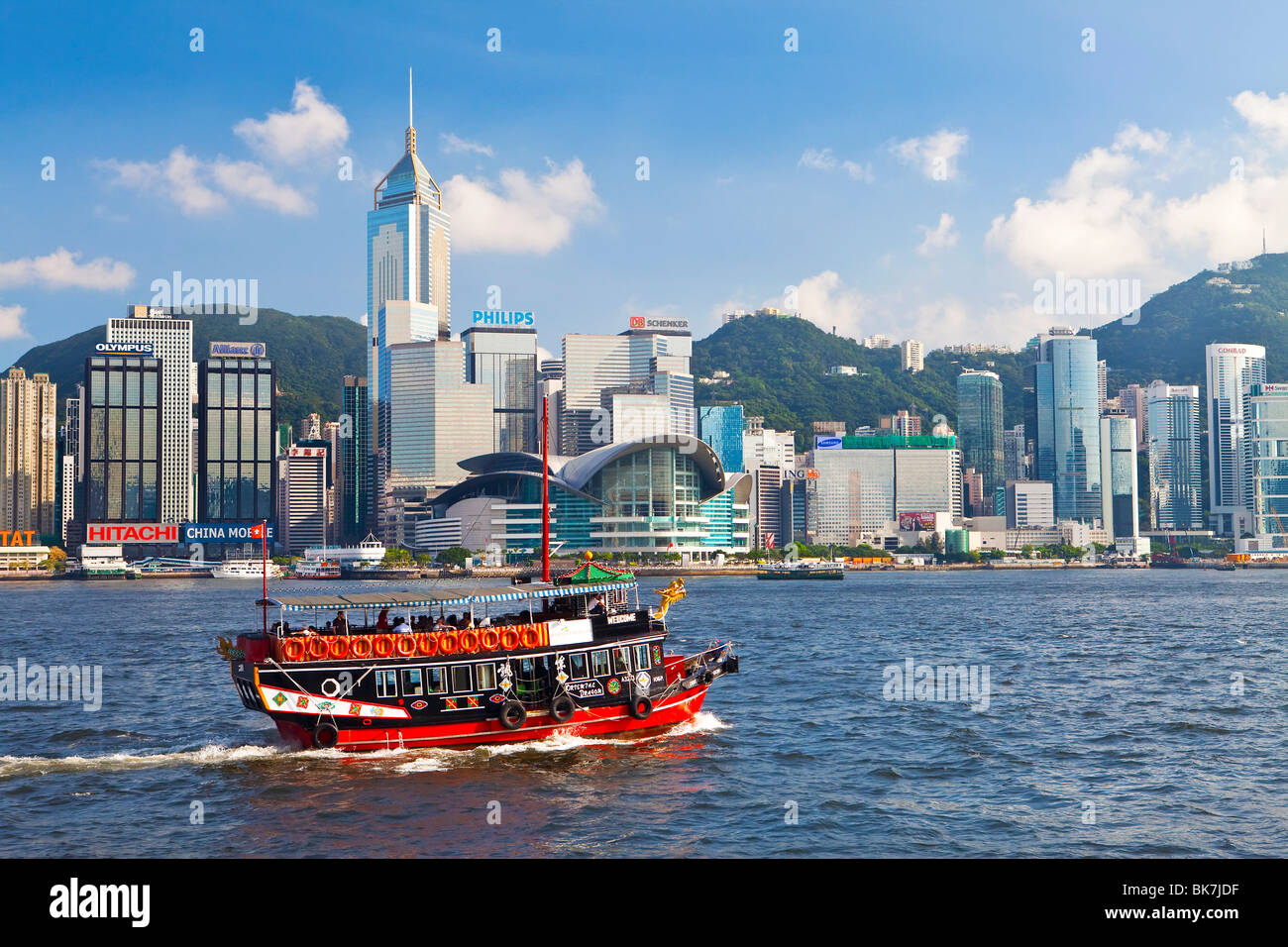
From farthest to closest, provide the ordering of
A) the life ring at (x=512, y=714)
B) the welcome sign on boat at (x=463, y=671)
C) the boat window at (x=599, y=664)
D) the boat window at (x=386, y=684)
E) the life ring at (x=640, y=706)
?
1. the life ring at (x=640, y=706)
2. the boat window at (x=599, y=664)
3. the life ring at (x=512, y=714)
4. the boat window at (x=386, y=684)
5. the welcome sign on boat at (x=463, y=671)

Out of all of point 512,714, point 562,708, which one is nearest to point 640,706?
point 562,708

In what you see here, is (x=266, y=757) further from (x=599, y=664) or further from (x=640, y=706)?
(x=640, y=706)

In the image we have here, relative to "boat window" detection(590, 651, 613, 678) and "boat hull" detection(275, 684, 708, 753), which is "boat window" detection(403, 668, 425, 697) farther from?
"boat window" detection(590, 651, 613, 678)

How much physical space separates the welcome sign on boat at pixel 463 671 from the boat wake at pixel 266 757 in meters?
0.27

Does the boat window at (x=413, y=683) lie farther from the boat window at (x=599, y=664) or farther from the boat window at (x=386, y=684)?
the boat window at (x=599, y=664)

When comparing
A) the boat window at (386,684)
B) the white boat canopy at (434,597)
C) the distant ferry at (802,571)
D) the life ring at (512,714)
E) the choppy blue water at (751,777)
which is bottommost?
the distant ferry at (802,571)

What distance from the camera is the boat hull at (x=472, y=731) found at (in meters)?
27.1

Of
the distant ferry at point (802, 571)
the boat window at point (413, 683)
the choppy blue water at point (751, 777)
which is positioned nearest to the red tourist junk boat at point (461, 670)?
the boat window at point (413, 683)

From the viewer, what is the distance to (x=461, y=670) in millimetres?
27453

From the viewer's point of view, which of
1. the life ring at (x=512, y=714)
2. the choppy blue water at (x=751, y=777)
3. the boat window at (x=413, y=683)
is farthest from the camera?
the life ring at (x=512, y=714)

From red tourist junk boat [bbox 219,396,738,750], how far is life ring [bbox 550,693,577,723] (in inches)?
1.0

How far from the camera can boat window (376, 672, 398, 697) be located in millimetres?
27094
